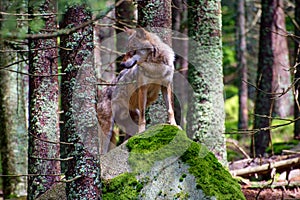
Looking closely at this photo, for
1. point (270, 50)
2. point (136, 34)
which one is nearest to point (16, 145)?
point (136, 34)

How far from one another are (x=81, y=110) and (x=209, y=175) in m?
1.70

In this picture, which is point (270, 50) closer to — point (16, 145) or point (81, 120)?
point (16, 145)

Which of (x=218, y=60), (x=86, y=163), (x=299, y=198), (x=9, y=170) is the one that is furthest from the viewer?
(x=9, y=170)

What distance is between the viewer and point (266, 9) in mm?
12570

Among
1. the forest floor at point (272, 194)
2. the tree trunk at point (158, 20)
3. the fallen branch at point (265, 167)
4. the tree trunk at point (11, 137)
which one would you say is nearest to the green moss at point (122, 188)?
the tree trunk at point (158, 20)

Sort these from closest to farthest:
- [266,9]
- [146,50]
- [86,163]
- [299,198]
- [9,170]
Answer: [86,163]
[146,50]
[299,198]
[9,170]
[266,9]

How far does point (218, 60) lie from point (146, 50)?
5.69 ft

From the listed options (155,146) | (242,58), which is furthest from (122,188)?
(242,58)

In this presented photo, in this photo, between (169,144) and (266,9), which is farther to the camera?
(266,9)

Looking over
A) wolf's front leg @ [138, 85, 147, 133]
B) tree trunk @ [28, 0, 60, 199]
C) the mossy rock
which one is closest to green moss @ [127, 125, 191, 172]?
the mossy rock

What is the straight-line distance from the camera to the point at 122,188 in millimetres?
5477

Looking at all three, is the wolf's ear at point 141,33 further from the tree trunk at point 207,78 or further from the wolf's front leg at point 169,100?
the tree trunk at point 207,78

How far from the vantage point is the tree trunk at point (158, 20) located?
23.6ft

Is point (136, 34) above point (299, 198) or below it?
above
